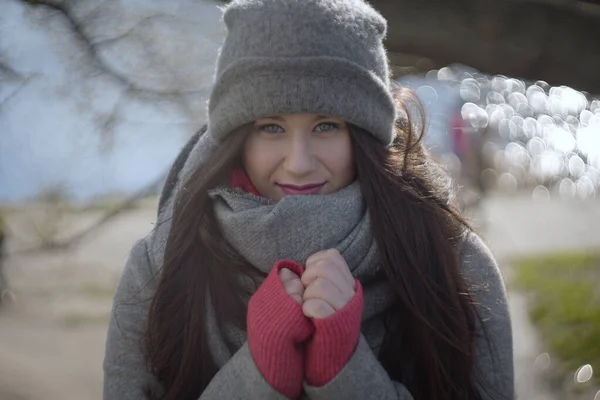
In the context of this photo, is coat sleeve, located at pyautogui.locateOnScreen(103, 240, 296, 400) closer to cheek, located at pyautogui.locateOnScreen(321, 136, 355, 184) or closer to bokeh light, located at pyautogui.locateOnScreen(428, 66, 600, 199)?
cheek, located at pyautogui.locateOnScreen(321, 136, 355, 184)

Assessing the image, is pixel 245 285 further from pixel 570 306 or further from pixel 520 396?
pixel 570 306

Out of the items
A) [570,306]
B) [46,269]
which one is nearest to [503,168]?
[570,306]

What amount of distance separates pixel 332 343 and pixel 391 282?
304 millimetres

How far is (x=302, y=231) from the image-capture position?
1.70m

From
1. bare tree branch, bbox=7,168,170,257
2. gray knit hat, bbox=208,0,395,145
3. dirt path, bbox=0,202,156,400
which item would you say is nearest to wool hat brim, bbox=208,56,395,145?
gray knit hat, bbox=208,0,395,145

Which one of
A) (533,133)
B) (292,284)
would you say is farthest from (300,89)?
(533,133)

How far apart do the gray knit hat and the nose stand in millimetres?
73

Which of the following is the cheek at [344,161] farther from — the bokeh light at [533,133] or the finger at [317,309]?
the bokeh light at [533,133]

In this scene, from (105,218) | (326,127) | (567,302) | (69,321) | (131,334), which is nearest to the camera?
(326,127)

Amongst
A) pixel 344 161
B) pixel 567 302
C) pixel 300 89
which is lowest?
pixel 567 302

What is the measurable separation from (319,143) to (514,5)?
4.53 feet

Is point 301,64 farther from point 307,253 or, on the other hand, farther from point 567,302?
point 567,302

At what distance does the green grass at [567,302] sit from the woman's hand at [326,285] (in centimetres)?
377

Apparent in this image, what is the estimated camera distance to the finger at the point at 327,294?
1.52 metres
